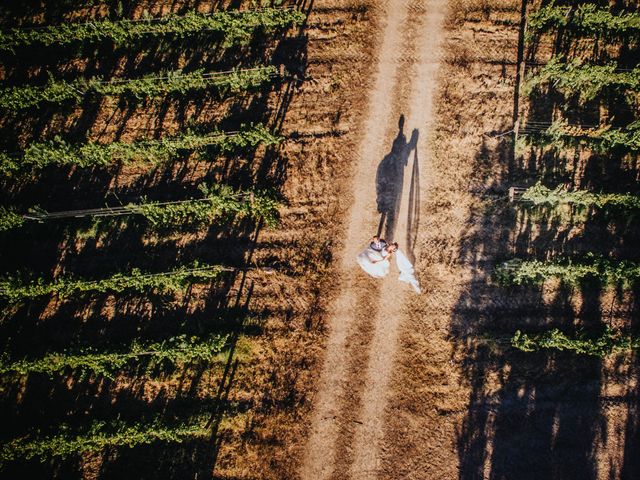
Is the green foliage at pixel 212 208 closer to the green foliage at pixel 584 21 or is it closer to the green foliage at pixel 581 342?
the green foliage at pixel 581 342

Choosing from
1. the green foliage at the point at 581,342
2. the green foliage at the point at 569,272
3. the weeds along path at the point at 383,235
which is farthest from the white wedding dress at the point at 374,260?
the green foliage at the point at 581,342

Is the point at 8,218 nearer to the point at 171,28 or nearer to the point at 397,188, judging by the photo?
the point at 171,28

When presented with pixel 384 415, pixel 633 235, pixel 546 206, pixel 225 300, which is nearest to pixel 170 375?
pixel 225 300

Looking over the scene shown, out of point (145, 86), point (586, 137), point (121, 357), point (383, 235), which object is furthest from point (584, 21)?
point (121, 357)

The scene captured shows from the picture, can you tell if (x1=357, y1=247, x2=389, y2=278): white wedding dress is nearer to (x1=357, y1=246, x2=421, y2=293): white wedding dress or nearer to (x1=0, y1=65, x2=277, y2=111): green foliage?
(x1=357, y1=246, x2=421, y2=293): white wedding dress

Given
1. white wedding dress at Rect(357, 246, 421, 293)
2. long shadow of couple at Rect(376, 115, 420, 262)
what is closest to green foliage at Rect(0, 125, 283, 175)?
long shadow of couple at Rect(376, 115, 420, 262)

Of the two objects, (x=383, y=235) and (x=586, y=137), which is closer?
(x=383, y=235)
